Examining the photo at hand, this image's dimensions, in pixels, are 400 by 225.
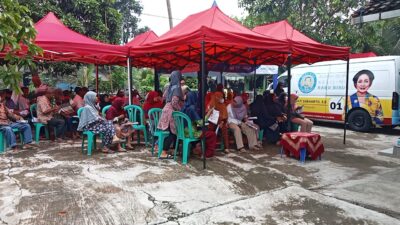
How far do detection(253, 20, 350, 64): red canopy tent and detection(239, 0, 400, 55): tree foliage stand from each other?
9845 mm

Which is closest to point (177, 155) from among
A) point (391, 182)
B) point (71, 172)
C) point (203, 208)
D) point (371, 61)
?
point (71, 172)

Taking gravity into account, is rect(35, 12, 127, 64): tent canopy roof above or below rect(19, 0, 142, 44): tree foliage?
below

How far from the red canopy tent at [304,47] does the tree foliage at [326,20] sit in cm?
984

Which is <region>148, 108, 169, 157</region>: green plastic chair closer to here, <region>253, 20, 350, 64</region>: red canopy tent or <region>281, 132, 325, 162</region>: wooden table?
<region>281, 132, 325, 162</region>: wooden table

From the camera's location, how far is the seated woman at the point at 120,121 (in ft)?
21.6

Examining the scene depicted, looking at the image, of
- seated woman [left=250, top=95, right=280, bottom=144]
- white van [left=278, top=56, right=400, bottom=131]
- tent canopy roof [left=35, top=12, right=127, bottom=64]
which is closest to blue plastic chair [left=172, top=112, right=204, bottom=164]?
seated woman [left=250, top=95, right=280, bottom=144]

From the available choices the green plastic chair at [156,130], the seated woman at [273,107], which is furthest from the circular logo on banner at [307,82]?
the green plastic chair at [156,130]

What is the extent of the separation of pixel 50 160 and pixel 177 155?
229 cm

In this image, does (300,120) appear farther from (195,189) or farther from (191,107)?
(195,189)

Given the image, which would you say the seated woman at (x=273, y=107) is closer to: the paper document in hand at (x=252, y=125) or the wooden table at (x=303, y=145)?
the paper document in hand at (x=252, y=125)

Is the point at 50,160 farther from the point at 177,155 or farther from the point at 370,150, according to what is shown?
the point at 370,150

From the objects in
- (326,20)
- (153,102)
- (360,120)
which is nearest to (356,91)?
(360,120)

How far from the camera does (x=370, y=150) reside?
7191mm

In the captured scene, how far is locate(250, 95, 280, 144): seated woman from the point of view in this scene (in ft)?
24.1
